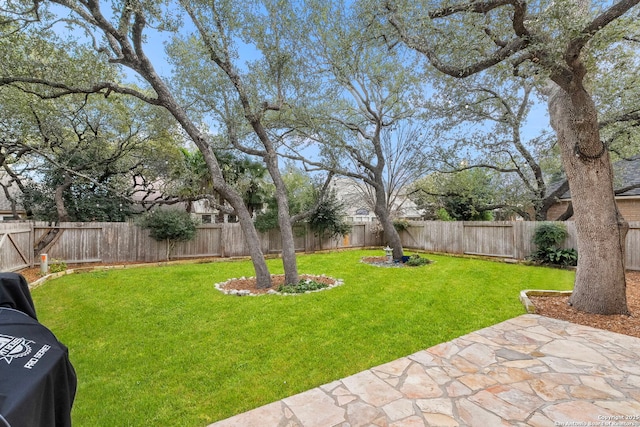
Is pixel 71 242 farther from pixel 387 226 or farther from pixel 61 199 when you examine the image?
pixel 387 226

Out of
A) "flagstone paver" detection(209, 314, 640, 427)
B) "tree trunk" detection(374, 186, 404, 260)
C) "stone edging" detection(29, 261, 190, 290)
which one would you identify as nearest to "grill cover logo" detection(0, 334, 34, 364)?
"flagstone paver" detection(209, 314, 640, 427)

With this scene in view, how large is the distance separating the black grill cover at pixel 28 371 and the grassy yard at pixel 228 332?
160 cm

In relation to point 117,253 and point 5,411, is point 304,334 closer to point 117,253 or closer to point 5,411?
point 5,411

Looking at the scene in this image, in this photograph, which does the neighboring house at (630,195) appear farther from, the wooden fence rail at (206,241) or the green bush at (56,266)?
the green bush at (56,266)

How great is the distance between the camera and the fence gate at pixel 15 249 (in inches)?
272

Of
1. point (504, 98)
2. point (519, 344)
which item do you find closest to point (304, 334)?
point (519, 344)

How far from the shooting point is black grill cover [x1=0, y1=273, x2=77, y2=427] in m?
0.82

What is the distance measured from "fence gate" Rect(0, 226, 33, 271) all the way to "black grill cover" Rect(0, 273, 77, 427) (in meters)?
7.93

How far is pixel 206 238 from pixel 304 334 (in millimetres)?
8252

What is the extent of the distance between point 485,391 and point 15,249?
1025cm

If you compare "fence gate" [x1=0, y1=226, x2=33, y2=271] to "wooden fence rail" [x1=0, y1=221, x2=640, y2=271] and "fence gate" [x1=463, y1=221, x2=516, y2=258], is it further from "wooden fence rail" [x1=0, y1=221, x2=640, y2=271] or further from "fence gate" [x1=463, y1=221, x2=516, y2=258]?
"fence gate" [x1=463, y1=221, x2=516, y2=258]

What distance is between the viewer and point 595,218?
4617 millimetres

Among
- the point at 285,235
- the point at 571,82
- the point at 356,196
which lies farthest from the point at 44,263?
the point at 356,196

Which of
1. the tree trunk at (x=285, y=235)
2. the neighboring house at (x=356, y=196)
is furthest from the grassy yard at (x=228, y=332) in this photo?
the neighboring house at (x=356, y=196)
